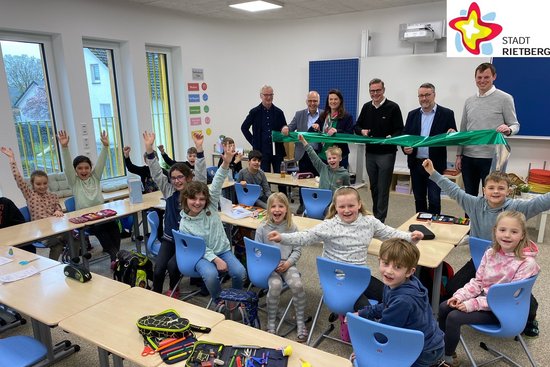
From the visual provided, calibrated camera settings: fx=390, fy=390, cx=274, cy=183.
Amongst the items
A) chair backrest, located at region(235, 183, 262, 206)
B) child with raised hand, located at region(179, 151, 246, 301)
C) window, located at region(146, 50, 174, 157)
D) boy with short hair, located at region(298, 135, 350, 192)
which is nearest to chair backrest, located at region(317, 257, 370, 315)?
child with raised hand, located at region(179, 151, 246, 301)

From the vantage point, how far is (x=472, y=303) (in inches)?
97.2

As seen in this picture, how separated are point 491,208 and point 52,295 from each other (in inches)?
124

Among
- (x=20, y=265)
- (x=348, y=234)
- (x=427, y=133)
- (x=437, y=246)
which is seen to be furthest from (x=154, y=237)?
(x=427, y=133)

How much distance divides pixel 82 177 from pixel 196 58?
4.16 metres

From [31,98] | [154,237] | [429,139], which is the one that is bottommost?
[154,237]

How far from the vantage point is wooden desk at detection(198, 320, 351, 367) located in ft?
5.79

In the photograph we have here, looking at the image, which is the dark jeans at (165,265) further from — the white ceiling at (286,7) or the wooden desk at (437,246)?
the white ceiling at (286,7)

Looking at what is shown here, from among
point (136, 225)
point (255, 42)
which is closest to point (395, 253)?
point (136, 225)

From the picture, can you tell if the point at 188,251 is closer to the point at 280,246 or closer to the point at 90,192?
the point at 280,246

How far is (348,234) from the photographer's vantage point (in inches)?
114

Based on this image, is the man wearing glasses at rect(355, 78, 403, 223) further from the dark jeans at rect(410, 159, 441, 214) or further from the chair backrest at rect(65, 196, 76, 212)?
the chair backrest at rect(65, 196, 76, 212)

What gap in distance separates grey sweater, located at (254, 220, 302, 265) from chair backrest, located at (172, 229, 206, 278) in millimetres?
483

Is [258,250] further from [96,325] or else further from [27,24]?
[27,24]

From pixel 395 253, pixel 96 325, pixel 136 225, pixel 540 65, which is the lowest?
pixel 136 225
